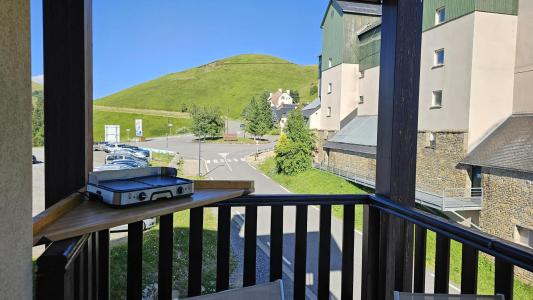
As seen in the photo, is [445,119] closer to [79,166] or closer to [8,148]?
[79,166]

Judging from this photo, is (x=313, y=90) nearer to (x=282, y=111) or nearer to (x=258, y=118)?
(x=282, y=111)

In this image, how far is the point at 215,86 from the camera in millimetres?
4969

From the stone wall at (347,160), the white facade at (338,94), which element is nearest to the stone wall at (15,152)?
the stone wall at (347,160)

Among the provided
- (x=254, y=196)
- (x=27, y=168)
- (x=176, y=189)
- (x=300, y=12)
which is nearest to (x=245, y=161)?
(x=300, y=12)

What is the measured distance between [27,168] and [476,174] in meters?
6.34

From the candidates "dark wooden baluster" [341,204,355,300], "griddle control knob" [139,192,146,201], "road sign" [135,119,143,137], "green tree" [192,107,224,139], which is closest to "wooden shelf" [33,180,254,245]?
"griddle control knob" [139,192,146,201]

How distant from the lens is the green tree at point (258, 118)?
4690 millimetres

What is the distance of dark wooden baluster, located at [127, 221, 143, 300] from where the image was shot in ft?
4.56

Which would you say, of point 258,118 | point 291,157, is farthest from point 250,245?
point 291,157

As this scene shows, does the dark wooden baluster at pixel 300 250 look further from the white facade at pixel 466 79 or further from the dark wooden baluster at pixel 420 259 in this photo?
the white facade at pixel 466 79

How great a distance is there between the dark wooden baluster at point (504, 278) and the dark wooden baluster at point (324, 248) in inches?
28.7

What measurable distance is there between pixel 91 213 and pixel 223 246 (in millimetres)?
639

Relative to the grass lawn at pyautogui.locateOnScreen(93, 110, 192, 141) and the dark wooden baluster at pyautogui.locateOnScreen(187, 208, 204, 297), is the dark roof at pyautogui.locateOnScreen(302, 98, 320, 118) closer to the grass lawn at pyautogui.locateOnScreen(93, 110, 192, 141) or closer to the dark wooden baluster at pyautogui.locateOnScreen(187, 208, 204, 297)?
the grass lawn at pyautogui.locateOnScreen(93, 110, 192, 141)

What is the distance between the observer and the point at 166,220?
1425mm
